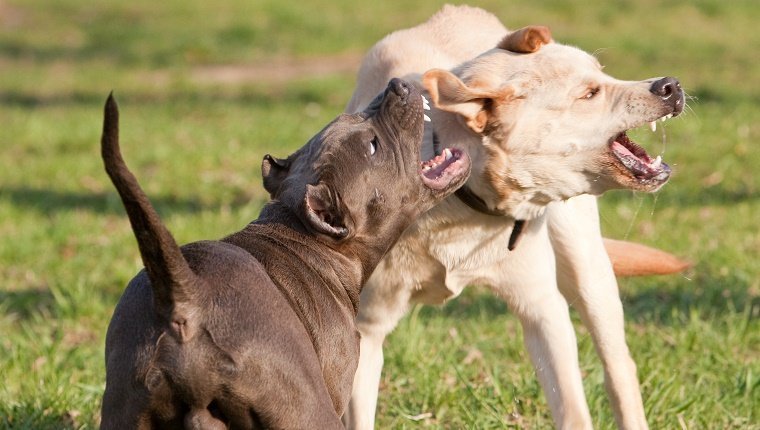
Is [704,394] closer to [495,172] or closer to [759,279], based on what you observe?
[495,172]

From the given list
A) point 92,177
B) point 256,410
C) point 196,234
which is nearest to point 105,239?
point 196,234

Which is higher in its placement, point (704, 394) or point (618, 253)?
point (618, 253)

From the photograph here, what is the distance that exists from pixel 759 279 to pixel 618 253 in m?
1.58

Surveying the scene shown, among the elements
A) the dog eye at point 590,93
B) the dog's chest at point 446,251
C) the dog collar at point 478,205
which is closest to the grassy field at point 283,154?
the dog's chest at point 446,251

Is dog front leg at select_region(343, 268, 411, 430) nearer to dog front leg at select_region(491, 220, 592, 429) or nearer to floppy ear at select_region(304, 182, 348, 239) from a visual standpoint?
dog front leg at select_region(491, 220, 592, 429)

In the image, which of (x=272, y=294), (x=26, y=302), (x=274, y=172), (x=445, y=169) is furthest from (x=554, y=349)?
(x=26, y=302)

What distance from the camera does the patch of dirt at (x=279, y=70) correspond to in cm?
1541

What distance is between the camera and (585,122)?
4.38m

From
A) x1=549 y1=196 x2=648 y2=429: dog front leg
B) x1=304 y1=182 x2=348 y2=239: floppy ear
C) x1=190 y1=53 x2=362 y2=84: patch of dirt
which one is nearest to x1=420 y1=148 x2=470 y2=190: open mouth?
x1=304 y1=182 x2=348 y2=239: floppy ear

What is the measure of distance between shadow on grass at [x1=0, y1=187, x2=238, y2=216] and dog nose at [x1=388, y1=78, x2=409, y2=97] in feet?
14.9

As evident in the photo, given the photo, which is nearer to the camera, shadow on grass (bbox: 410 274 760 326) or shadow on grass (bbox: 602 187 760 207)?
shadow on grass (bbox: 410 274 760 326)

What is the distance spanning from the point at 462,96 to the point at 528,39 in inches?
17.5

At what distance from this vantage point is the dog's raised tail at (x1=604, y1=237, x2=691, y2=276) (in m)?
5.29

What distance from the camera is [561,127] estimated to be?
Answer: 4.38m
